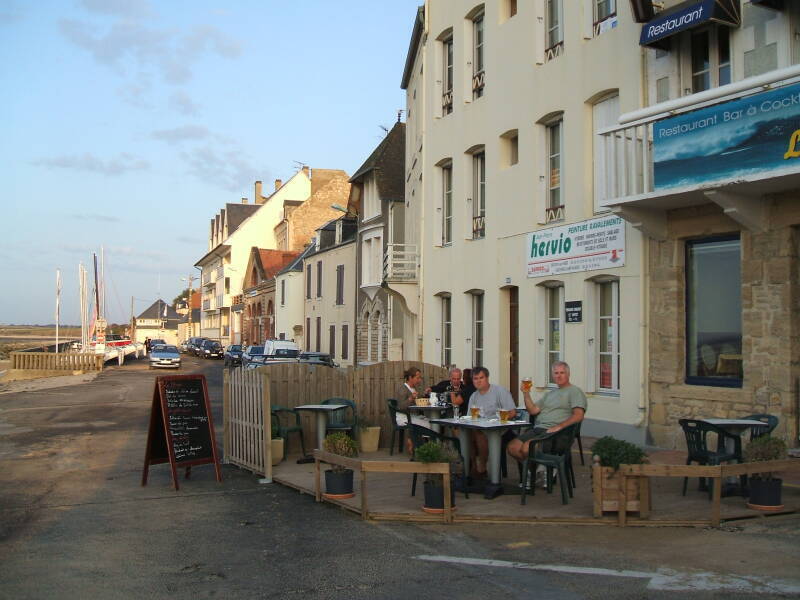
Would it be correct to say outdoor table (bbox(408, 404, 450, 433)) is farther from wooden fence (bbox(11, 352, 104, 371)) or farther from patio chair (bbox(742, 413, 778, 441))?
wooden fence (bbox(11, 352, 104, 371))

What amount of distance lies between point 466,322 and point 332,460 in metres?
10.8

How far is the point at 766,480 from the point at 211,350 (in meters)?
62.1

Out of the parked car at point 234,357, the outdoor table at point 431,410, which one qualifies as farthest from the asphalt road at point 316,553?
the parked car at point 234,357

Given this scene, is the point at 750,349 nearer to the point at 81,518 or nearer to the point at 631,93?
the point at 631,93

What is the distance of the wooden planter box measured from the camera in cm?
845

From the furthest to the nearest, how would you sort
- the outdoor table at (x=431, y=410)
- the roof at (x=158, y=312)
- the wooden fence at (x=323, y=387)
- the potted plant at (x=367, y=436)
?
the roof at (x=158, y=312)
the potted plant at (x=367, y=436)
the wooden fence at (x=323, y=387)
the outdoor table at (x=431, y=410)

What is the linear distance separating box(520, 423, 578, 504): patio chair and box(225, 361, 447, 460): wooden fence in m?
4.60

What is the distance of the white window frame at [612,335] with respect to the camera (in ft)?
48.6

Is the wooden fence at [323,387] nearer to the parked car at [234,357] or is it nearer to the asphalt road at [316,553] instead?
the asphalt road at [316,553]

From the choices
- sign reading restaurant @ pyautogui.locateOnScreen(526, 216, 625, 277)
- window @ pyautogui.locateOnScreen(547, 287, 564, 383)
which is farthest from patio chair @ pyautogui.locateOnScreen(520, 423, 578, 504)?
window @ pyautogui.locateOnScreen(547, 287, 564, 383)

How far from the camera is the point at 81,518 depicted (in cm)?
913

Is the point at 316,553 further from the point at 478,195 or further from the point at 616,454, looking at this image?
the point at 478,195

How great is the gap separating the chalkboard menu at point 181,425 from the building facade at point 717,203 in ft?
22.6

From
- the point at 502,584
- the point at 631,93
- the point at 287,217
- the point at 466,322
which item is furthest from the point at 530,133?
the point at 287,217
